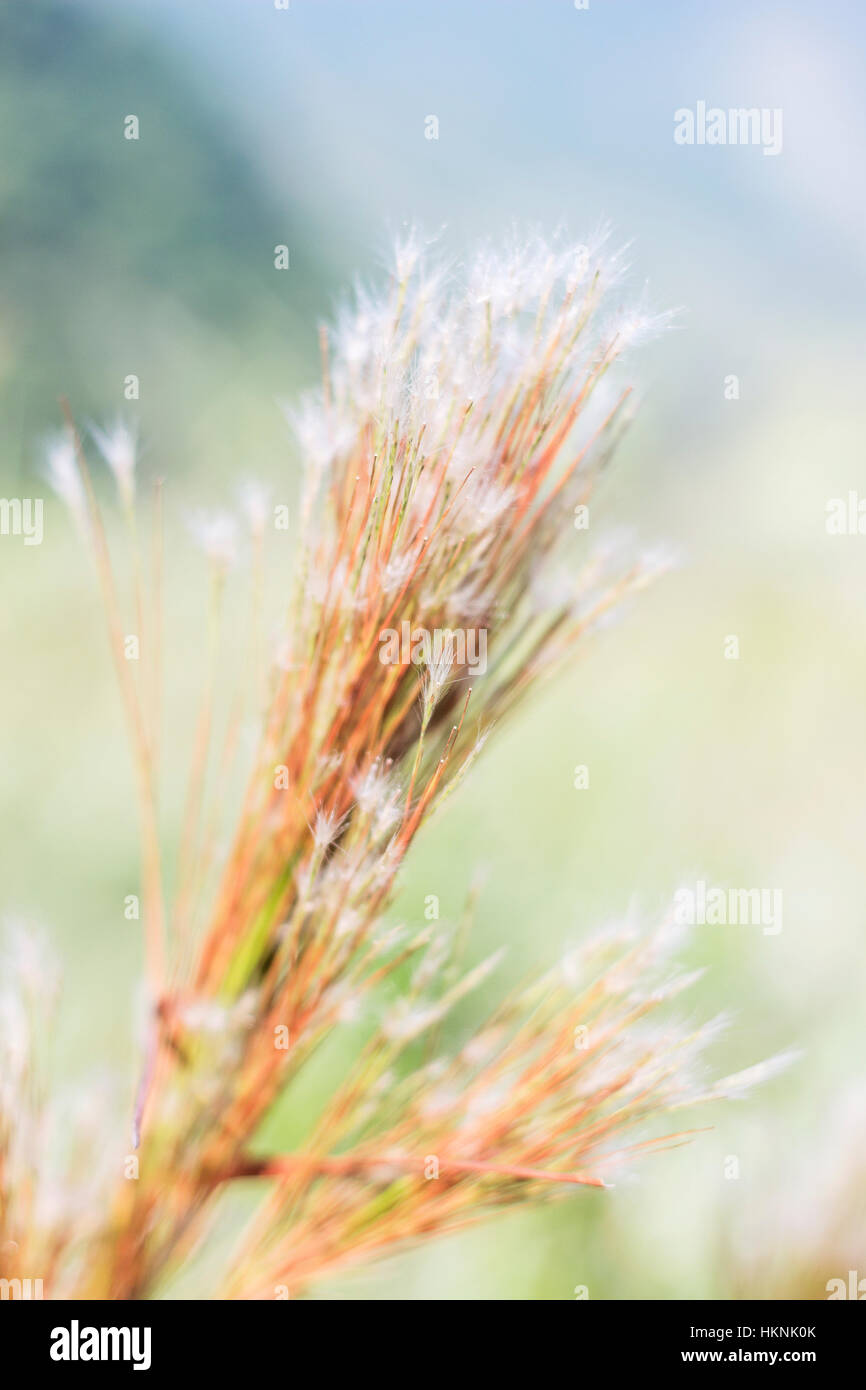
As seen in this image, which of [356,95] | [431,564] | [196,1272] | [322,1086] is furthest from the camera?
[356,95]

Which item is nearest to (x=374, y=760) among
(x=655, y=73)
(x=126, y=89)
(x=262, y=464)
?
(x=262, y=464)

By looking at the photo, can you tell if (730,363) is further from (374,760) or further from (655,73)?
(374,760)

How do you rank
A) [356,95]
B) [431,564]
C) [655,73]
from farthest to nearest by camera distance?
1. [356,95]
2. [655,73]
3. [431,564]

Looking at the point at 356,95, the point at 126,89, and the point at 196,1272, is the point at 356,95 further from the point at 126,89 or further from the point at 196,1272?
the point at 196,1272

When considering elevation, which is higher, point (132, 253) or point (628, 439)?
point (132, 253)

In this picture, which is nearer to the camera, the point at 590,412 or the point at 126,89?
the point at 590,412

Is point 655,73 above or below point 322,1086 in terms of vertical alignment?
above

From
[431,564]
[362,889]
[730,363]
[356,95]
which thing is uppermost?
[356,95]

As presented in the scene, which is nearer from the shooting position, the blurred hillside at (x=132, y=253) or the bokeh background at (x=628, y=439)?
the bokeh background at (x=628, y=439)
